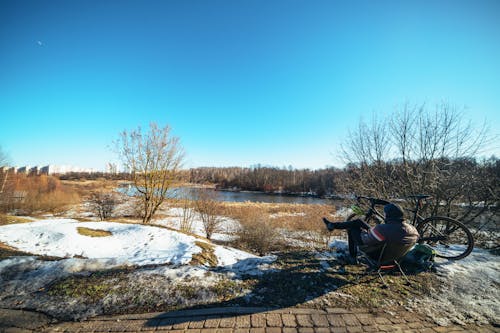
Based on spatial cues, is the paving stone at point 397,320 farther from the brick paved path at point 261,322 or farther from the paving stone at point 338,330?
the paving stone at point 338,330

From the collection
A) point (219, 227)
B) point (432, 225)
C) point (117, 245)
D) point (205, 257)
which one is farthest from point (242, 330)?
point (219, 227)

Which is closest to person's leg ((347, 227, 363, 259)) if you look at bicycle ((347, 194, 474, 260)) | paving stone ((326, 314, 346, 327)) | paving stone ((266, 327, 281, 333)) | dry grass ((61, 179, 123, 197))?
bicycle ((347, 194, 474, 260))

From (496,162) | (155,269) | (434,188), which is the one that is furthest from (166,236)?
(496,162)

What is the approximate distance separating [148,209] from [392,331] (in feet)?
40.3

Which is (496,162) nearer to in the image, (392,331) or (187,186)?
(392,331)

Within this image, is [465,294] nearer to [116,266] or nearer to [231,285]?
[231,285]

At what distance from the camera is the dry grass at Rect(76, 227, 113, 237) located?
5.73 m

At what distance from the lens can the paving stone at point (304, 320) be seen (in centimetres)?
225

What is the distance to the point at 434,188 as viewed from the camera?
604 cm

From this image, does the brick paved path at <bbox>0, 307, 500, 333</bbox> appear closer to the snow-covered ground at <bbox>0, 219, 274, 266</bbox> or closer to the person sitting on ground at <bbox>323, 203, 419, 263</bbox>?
the person sitting on ground at <bbox>323, 203, 419, 263</bbox>

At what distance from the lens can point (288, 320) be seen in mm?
2309

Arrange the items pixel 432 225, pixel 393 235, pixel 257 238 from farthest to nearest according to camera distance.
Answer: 1. pixel 257 238
2. pixel 432 225
3. pixel 393 235

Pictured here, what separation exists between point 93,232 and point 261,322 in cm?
627

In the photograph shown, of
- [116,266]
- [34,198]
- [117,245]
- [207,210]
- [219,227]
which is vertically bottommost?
[219,227]
